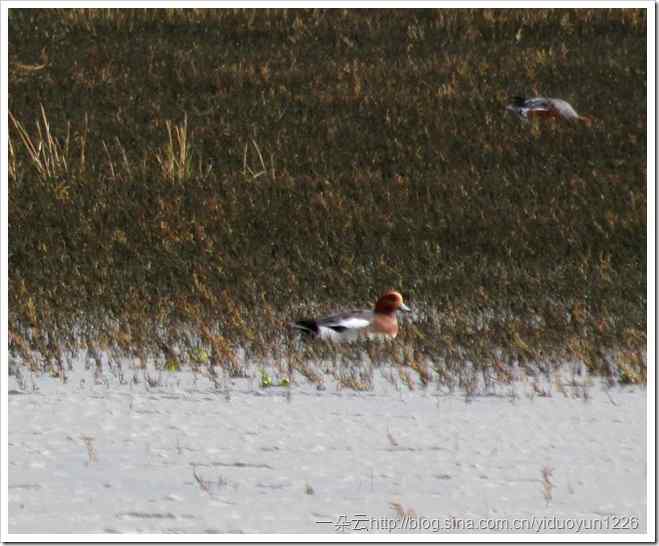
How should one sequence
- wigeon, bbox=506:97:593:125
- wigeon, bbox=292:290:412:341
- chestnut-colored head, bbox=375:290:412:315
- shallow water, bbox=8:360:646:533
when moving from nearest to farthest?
shallow water, bbox=8:360:646:533 → wigeon, bbox=292:290:412:341 → chestnut-colored head, bbox=375:290:412:315 → wigeon, bbox=506:97:593:125

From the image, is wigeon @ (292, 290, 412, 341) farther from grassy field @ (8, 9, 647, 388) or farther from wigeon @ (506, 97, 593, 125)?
wigeon @ (506, 97, 593, 125)

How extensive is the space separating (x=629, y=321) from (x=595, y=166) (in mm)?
5877

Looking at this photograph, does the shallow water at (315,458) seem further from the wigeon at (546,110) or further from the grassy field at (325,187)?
the wigeon at (546,110)

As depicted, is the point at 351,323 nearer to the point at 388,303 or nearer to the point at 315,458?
the point at 388,303

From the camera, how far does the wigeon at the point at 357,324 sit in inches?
361

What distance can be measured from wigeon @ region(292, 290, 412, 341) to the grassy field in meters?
0.16

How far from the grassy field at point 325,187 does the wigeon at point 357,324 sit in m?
0.16

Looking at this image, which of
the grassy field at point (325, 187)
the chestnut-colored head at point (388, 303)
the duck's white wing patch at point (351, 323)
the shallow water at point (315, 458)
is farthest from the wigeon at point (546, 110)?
the shallow water at point (315, 458)

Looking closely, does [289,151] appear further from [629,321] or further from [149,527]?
[149,527]

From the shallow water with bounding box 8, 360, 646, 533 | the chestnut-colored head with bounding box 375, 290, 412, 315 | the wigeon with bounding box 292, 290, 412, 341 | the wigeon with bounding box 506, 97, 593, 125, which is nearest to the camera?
the shallow water with bounding box 8, 360, 646, 533

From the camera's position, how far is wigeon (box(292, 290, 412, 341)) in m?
9.16

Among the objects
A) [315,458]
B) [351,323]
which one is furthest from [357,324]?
[315,458]

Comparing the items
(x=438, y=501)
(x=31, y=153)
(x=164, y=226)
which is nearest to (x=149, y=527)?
(x=438, y=501)

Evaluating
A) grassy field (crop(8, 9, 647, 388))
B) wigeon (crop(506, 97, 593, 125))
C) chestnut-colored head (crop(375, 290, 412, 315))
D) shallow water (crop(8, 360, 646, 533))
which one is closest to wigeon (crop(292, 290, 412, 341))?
chestnut-colored head (crop(375, 290, 412, 315))
